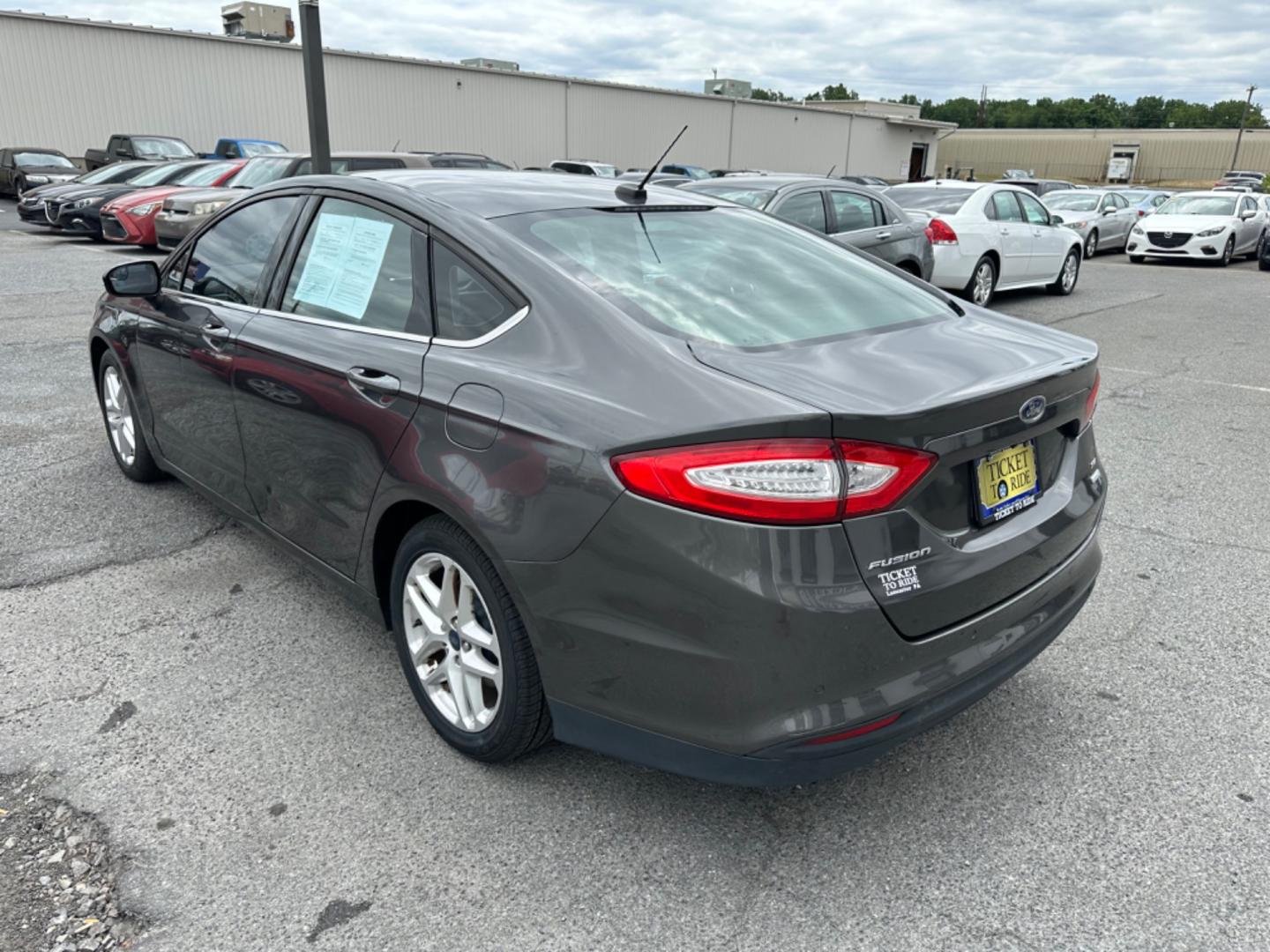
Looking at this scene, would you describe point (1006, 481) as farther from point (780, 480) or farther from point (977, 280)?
point (977, 280)

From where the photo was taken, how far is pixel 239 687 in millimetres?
3121

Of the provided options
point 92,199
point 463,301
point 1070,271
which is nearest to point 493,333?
point 463,301

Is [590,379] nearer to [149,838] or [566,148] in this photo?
[149,838]

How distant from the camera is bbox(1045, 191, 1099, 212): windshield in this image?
1919cm

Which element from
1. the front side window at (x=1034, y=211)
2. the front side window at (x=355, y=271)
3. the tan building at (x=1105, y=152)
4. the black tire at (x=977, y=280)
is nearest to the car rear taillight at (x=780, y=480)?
the front side window at (x=355, y=271)

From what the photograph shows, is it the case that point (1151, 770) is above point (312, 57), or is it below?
below

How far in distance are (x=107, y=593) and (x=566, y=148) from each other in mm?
36681

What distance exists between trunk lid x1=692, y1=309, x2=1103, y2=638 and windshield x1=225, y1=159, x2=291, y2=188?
41.5ft

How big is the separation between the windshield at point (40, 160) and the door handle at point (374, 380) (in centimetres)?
2494

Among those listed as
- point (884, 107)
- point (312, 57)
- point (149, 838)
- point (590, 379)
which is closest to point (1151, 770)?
point (590, 379)

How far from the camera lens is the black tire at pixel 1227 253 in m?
18.3

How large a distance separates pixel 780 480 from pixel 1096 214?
18.9m

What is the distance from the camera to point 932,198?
11641 mm

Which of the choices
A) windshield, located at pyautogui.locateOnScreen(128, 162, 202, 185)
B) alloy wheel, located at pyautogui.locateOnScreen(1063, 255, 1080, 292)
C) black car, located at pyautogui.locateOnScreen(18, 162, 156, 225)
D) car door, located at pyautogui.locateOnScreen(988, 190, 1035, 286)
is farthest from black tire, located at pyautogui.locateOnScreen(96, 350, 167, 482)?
black car, located at pyautogui.locateOnScreen(18, 162, 156, 225)
